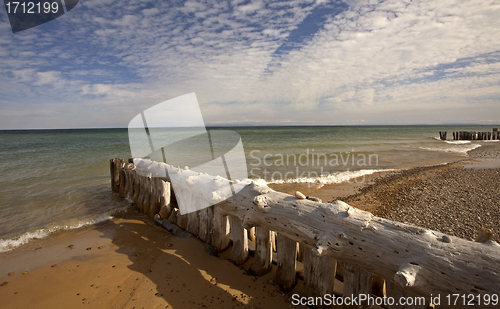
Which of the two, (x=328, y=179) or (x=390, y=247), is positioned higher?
(x=390, y=247)

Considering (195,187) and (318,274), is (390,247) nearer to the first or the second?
(318,274)

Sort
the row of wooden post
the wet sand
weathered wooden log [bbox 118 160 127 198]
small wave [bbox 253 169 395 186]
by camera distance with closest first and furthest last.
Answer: the row of wooden post < the wet sand < weathered wooden log [bbox 118 160 127 198] < small wave [bbox 253 169 395 186]

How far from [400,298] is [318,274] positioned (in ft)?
3.03

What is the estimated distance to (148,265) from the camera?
13.6 feet

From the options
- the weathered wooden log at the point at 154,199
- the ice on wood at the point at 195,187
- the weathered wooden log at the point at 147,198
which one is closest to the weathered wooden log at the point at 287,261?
the ice on wood at the point at 195,187

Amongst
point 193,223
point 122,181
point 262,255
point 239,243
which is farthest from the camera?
point 122,181

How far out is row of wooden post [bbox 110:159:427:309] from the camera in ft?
8.99

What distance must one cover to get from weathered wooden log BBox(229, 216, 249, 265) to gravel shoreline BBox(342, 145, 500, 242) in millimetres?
4079

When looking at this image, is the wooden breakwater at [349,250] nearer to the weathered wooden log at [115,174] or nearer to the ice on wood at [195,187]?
the ice on wood at [195,187]

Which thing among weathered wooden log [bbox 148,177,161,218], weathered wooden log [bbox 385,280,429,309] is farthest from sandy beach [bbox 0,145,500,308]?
weathered wooden log [bbox 385,280,429,309]

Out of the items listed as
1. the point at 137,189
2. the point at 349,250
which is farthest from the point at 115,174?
the point at 349,250

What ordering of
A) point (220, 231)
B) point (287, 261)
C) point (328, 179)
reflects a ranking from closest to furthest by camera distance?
1. point (287, 261)
2. point (220, 231)
3. point (328, 179)

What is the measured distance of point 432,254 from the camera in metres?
2.05

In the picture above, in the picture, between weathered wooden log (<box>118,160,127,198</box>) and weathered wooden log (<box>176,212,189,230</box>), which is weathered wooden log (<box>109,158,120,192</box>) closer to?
weathered wooden log (<box>118,160,127,198</box>)
